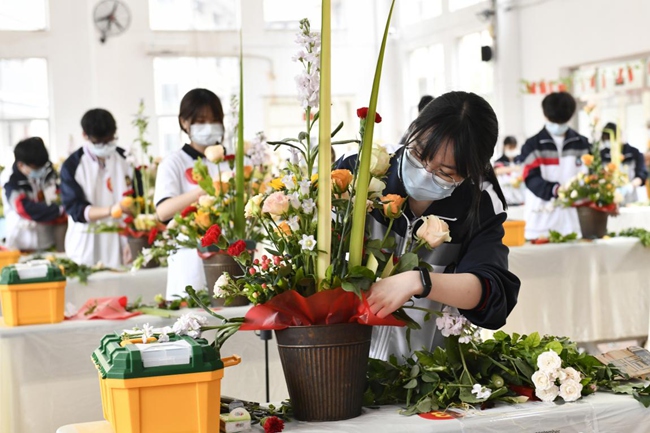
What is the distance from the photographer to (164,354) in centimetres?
153

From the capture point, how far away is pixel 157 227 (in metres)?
4.20

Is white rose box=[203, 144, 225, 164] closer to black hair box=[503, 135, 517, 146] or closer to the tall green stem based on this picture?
the tall green stem

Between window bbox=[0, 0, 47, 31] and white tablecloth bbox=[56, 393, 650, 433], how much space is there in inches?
460

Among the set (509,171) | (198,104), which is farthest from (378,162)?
(509,171)

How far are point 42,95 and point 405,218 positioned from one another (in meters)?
11.4

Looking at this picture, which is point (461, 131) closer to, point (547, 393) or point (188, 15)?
point (547, 393)

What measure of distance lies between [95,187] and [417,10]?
→ 9345 mm

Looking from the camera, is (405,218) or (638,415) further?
(405,218)

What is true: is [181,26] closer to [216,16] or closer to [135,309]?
[216,16]

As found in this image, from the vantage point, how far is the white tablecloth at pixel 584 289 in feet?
15.6

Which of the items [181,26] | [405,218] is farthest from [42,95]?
[405,218]

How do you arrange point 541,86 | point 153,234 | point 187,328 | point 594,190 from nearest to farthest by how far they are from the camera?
point 187,328 → point 153,234 → point 594,190 → point 541,86

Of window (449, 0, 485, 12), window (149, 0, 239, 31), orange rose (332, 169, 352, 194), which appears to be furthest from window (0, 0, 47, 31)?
orange rose (332, 169, 352, 194)

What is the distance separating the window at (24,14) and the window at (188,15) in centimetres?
141
